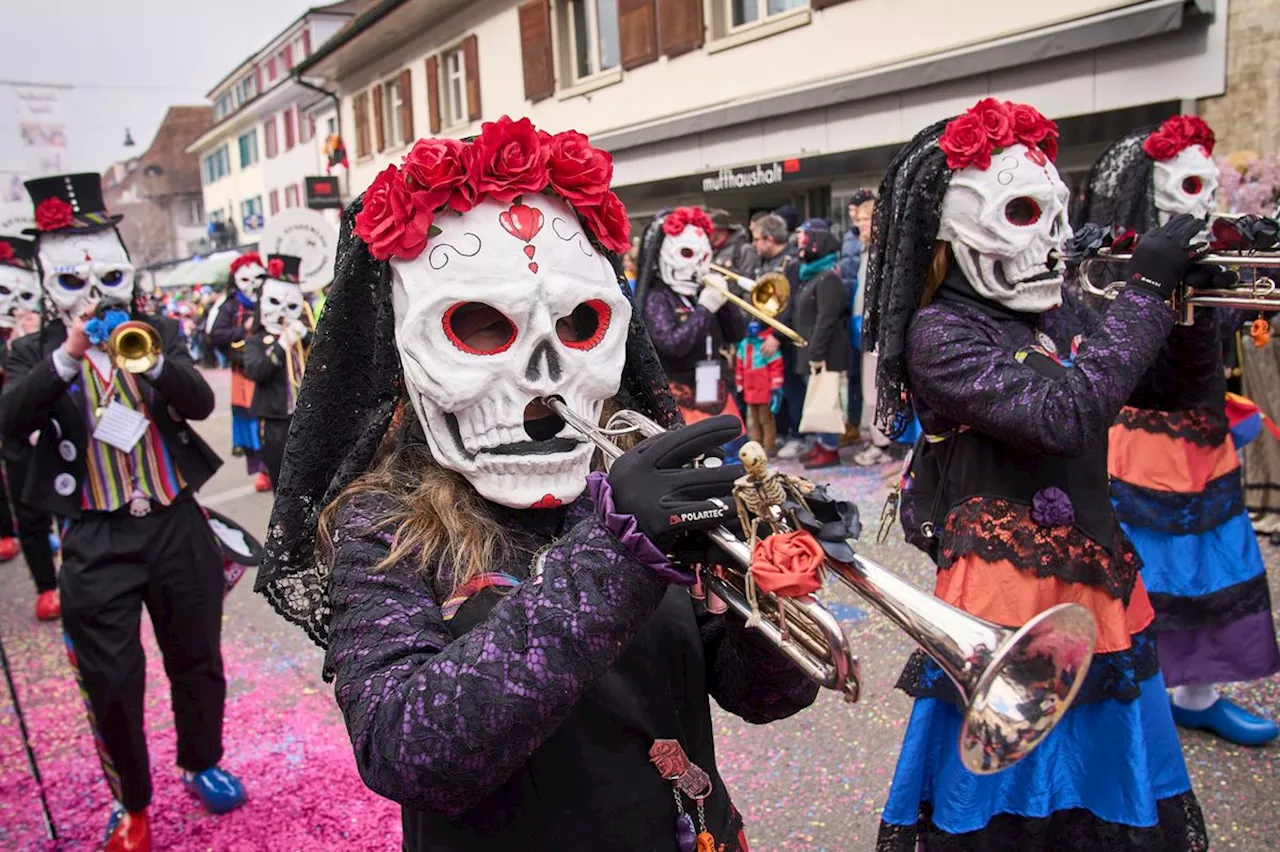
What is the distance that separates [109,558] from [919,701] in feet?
8.41

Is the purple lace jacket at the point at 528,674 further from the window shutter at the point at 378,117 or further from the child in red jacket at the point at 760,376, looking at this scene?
the window shutter at the point at 378,117

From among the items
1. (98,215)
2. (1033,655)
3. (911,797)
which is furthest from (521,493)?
(98,215)

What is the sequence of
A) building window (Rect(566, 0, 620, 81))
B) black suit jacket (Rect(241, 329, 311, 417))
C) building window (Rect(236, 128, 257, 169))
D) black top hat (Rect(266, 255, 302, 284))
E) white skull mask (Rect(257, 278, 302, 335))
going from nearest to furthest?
black suit jacket (Rect(241, 329, 311, 417)) < white skull mask (Rect(257, 278, 302, 335)) < black top hat (Rect(266, 255, 302, 284)) < building window (Rect(566, 0, 620, 81)) < building window (Rect(236, 128, 257, 169))

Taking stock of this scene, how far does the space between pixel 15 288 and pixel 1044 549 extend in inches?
238

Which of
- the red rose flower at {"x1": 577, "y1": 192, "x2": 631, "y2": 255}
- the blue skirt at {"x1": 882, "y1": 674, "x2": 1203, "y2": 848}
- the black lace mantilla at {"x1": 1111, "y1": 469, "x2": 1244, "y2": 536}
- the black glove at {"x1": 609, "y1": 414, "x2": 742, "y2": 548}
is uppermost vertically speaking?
the red rose flower at {"x1": 577, "y1": 192, "x2": 631, "y2": 255}

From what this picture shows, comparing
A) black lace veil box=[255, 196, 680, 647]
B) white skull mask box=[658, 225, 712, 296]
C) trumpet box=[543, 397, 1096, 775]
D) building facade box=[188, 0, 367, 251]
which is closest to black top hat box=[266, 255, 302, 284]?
white skull mask box=[658, 225, 712, 296]

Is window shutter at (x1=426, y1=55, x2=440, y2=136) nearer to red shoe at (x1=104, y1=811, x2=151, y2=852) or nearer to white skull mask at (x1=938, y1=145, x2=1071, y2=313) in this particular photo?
red shoe at (x1=104, y1=811, x2=151, y2=852)

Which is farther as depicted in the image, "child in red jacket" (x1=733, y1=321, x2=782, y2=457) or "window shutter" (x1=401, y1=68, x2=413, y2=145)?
"window shutter" (x1=401, y1=68, x2=413, y2=145)

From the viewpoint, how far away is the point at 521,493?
1557 mm

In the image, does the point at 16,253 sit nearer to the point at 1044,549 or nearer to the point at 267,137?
the point at 1044,549

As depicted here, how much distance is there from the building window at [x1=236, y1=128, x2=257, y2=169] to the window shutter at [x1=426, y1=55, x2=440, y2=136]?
18.8 metres

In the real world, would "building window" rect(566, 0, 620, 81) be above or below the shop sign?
above

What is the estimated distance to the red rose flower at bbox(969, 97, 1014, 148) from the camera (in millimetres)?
2449

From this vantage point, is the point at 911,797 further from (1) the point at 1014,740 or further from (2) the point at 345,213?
(2) the point at 345,213
